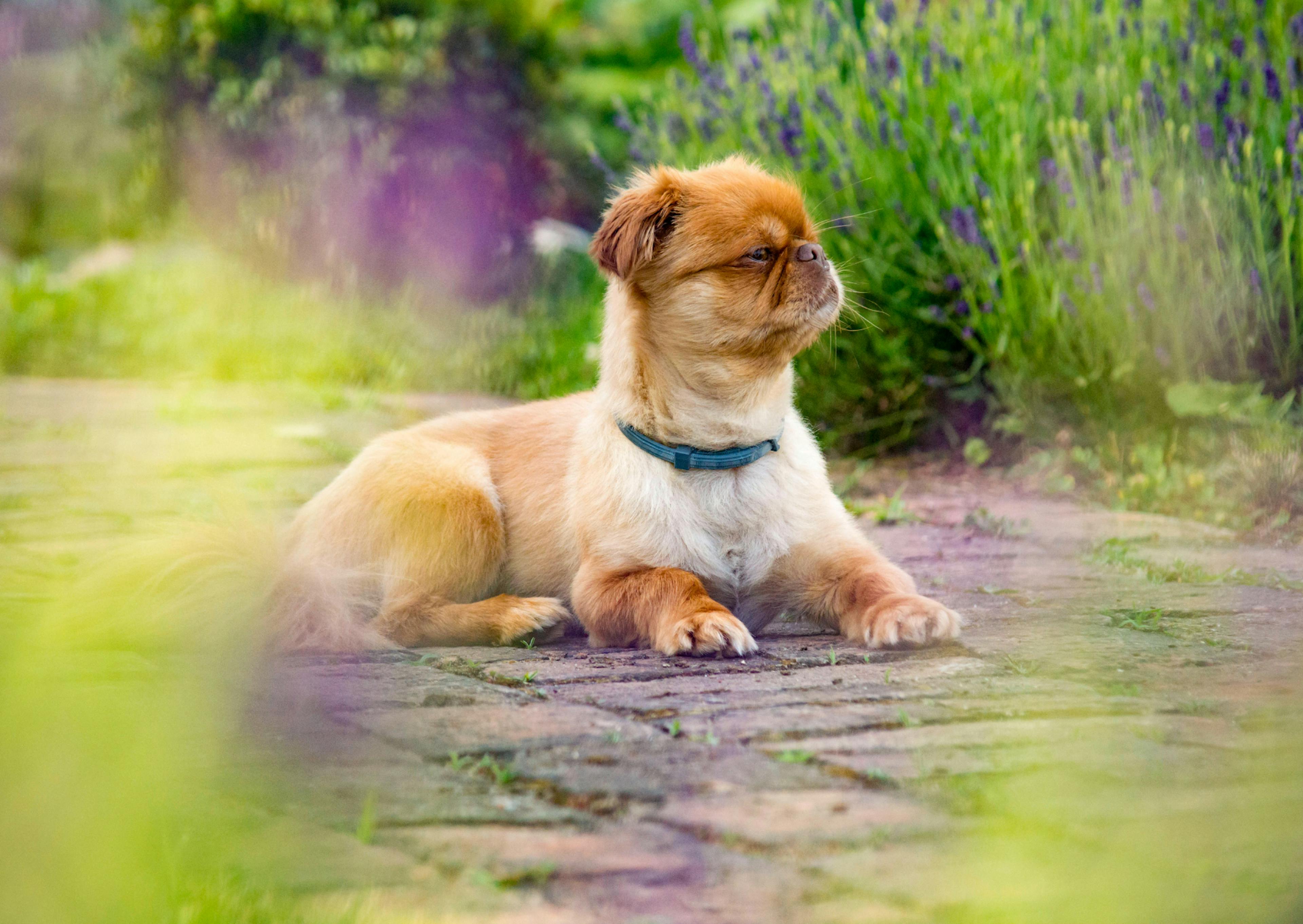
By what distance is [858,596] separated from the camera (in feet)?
10.1

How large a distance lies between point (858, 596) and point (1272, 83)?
9.40 feet

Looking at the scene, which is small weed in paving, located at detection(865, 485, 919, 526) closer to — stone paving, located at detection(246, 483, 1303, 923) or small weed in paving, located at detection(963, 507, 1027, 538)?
small weed in paving, located at detection(963, 507, 1027, 538)

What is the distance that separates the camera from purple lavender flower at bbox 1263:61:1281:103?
15.4 feet

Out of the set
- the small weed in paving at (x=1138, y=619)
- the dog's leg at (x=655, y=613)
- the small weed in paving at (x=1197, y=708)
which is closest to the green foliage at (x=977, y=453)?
the small weed in paving at (x=1138, y=619)

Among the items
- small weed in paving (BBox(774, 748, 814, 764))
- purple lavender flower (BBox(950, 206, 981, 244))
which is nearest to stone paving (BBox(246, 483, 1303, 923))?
small weed in paving (BBox(774, 748, 814, 764))

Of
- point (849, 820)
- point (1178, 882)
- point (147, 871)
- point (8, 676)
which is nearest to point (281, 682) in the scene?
point (8, 676)

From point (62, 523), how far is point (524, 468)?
5.84 feet

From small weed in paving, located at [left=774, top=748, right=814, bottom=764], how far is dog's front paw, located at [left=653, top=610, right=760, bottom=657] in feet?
2.53

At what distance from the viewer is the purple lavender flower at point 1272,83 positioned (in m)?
4.70

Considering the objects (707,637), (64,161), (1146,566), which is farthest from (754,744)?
(64,161)

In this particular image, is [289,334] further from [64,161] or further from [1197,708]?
[1197,708]

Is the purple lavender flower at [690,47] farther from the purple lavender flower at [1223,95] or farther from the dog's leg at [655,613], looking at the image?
the dog's leg at [655,613]

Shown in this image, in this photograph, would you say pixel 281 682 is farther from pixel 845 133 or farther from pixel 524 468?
pixel 845 133

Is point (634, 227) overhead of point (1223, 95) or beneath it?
beneath
